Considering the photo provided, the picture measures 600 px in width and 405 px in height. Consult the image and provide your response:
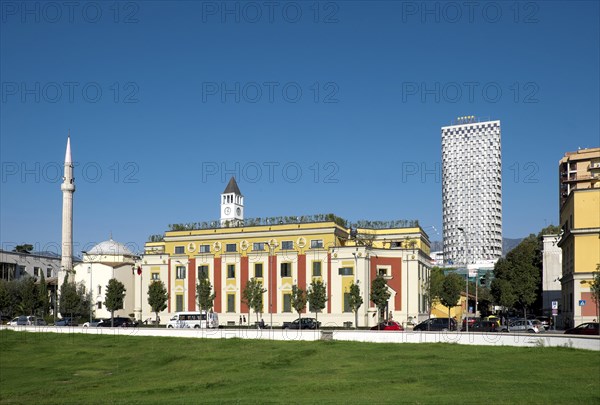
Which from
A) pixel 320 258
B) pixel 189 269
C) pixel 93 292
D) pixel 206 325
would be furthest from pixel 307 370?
pixel 93 292

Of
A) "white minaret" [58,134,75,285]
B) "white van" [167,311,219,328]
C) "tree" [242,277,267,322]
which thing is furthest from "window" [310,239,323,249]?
"white minaret" [58,134,75,285]

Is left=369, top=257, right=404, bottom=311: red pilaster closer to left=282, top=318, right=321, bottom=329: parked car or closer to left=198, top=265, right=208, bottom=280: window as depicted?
left=282, top=318, right=321, bottom=329: parked car

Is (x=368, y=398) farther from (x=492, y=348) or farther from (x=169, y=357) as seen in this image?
(x=169, y=357)

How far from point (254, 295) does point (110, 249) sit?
3728 cm

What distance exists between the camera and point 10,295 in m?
94.9

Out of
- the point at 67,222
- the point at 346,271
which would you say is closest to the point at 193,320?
the point at 346,271

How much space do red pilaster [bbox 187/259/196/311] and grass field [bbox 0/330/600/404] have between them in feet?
106

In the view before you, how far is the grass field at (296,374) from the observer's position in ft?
91.7

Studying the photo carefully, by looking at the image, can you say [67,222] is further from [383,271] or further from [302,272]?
[383,271]

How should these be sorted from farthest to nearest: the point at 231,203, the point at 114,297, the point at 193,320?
the point at 231,203 < the point at 114,297 < the point at 193,320

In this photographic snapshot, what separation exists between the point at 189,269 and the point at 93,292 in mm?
19384

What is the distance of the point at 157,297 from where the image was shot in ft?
270

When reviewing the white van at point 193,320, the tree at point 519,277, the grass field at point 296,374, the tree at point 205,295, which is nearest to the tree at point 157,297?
the tree at point 205,295

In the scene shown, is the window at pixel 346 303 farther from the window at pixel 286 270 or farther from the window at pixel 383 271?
the window at pixel 286 270
